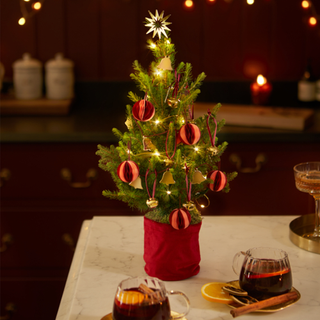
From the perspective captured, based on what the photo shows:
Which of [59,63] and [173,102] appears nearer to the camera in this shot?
[173,102]

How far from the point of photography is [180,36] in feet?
7.82

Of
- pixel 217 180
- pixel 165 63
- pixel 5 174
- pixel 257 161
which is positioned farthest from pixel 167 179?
pixel 5 174

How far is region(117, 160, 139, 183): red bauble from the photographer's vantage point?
906 millimetres

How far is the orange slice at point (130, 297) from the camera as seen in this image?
736 mm

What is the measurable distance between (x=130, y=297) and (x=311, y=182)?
1.89 feet

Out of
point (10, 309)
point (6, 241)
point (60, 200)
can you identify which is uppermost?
point (60, 200)

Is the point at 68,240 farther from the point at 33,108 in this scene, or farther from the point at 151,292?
the point at 151,292

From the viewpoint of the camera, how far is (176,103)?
934 millimetres

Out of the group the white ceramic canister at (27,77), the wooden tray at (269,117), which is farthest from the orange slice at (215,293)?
the white ceramic canister at (27,77)

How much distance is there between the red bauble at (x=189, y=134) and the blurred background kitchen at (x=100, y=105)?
3.31 ft

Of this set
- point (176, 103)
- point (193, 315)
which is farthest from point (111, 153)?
point (193, 315)

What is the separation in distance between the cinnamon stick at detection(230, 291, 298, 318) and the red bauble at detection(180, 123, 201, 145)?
289mm

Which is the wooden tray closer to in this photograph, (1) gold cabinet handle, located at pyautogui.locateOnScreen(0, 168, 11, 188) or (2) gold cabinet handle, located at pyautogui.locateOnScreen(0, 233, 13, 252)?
(1) gold cabinet handle, located at pyautogui.locateOnScreen(0, 168, 11, 188)

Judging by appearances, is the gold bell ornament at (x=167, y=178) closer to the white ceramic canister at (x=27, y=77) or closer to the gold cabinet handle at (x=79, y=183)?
the gold cabinet handle at (x=79, y=183)
